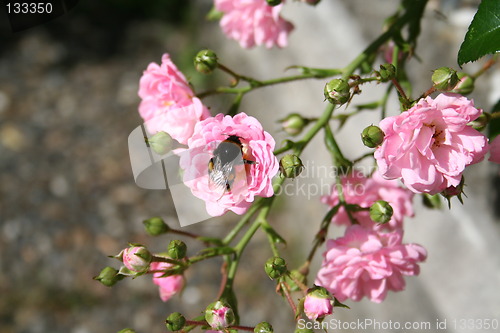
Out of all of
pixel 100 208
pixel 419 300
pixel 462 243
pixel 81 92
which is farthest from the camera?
pixel 81 92

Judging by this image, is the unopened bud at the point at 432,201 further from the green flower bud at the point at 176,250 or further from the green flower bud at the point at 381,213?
the green flower bud at the point at 176,250

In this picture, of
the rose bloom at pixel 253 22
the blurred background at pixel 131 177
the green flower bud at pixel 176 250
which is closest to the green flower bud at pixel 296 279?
the green flower bud at pixel 176 250

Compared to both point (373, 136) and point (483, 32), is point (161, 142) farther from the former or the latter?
point (483, 32)

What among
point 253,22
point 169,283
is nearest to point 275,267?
point 169,283

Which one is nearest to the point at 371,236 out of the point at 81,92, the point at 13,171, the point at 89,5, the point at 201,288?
the point at 201,288

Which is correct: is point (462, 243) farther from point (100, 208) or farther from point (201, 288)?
point (100, 208)

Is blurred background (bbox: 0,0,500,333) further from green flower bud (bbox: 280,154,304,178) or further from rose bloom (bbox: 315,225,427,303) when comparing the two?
green flower bud (bbox: 280,154,304,178)
